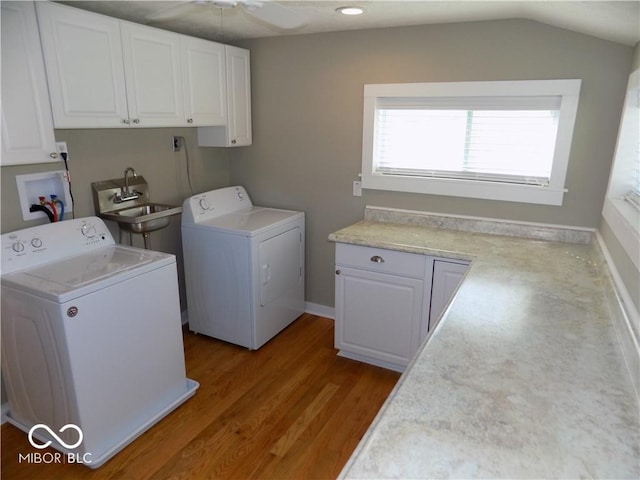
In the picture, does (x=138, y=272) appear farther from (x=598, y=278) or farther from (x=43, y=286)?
(x=598, y=278)

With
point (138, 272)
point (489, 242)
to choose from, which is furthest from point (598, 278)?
point (138, 272)

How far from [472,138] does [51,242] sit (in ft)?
8.41

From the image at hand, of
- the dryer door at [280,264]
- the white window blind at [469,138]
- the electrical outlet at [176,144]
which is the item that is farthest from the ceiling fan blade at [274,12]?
the electrical outlet at [176,144]

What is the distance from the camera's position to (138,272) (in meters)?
2.13

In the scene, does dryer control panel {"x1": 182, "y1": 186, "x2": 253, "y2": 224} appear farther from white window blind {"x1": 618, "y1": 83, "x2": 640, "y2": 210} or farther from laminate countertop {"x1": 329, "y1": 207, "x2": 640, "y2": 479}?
white window blind {"x1": 618, "y1": 83, "x2": 640, "y2": 210}

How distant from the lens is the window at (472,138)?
2.52 m

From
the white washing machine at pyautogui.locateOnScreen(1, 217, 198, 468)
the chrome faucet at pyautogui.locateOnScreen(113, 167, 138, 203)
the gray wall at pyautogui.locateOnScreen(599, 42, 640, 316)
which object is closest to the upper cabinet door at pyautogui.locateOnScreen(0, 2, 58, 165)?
the white washing machine at pyautogui.locateOnScreen(1, 217, 198, 468)

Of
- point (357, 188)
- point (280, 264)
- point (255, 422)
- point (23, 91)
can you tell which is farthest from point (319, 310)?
point (23, 91)

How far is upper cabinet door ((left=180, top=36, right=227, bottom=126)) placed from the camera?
2.79 m

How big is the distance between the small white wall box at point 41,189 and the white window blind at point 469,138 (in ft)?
6.60

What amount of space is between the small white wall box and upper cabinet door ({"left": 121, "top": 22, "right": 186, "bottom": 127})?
53 cm

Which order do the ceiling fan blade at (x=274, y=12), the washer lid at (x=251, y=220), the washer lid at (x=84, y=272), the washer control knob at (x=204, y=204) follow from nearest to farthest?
the ceiling fan blade at (x=274, y=12)
the washer lid at (x=84, y=272)
the washer lid at (x=251, y=220)
the washer control knob at (x=204, y=204)

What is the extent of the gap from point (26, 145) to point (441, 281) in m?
2.24

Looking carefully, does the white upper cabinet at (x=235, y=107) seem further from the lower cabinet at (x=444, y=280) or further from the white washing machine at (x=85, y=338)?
the lower cabinet at (x=444, y=280)
